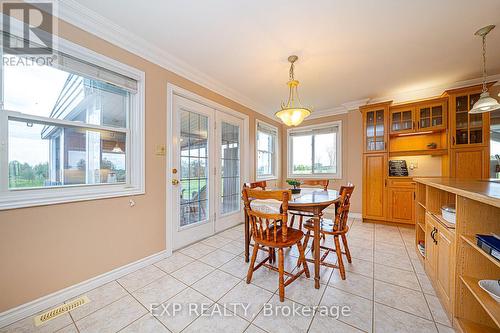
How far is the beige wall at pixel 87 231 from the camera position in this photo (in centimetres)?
139

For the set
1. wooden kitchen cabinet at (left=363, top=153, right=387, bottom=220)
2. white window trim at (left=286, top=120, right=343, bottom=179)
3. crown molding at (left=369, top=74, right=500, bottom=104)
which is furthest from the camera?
white window trim at (left=286, top=120, right=343, bottom=179)

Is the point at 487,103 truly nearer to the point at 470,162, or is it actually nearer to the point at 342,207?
the point at 470,162

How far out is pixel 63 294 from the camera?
1.57 m

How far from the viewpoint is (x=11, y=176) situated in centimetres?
143

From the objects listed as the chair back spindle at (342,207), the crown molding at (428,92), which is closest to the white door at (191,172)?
the chair back spindle at (342,207)

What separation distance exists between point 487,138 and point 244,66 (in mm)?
3858

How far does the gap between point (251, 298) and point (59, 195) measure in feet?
6.20

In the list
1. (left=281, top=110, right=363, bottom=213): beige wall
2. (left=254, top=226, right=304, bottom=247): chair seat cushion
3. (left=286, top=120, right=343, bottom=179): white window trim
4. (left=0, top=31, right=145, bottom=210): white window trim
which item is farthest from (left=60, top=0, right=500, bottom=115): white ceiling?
(left=254, top=226, right=304, bottom=247): chair seat cushion

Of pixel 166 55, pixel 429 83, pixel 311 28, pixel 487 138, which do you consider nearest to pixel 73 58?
pixel 166 55

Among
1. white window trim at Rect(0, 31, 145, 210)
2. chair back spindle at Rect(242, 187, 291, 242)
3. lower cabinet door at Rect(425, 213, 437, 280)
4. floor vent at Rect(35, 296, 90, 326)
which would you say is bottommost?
floor vent at Rect(35, 296, 90, 326)

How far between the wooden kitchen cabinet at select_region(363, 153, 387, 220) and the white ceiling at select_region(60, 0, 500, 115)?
1450 mm

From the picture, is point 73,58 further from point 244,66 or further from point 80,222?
point 244,66

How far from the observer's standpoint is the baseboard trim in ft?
4.45

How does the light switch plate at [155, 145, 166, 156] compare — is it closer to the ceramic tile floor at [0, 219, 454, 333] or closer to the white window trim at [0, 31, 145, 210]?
the white window trim at [0, 31, 145, 210]
